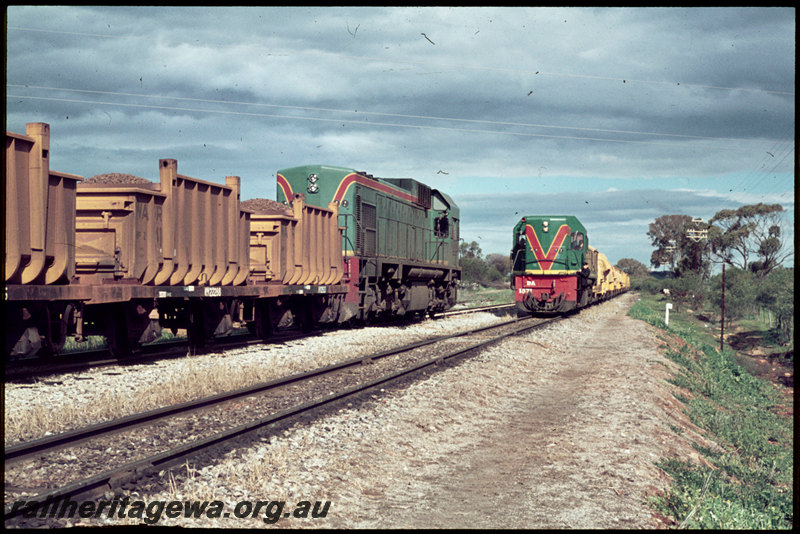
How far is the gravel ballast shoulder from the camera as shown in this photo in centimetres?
551

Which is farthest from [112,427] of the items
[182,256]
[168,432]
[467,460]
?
[182,256]

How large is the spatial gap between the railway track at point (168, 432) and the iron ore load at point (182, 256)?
2.98 metres

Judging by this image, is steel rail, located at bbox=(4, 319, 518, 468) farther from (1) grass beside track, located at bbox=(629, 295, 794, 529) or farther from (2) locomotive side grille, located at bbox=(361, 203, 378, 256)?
(2) locomotive side grille, located at bbox=(361, 203, 378, 256)

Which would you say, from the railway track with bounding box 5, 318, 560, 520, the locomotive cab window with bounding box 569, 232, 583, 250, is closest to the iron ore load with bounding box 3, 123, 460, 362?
the railway track with bounding box 5, 318, 560, 520

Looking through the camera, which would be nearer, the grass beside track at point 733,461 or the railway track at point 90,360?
the grass beside track at point 733,461

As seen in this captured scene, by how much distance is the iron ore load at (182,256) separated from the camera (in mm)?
9617

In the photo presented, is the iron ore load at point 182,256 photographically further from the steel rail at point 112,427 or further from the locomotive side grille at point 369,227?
the steel rail at point 112,427

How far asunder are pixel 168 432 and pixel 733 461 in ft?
24.4

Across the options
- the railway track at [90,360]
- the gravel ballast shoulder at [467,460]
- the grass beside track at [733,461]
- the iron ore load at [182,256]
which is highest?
the iron ore load at [182,256]

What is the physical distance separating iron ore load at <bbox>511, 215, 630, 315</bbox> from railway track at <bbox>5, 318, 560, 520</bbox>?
55.0 ft

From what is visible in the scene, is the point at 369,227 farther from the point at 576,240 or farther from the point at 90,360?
the point at 576,240

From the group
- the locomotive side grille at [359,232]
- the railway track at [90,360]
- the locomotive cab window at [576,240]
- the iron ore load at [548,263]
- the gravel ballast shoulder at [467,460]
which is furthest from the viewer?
the locomotive cab window at [576,240]

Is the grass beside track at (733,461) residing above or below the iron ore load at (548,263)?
below

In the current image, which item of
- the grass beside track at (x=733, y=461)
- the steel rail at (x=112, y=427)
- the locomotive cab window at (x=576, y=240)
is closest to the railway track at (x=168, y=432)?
the steel rail at (x=112, y=427)
